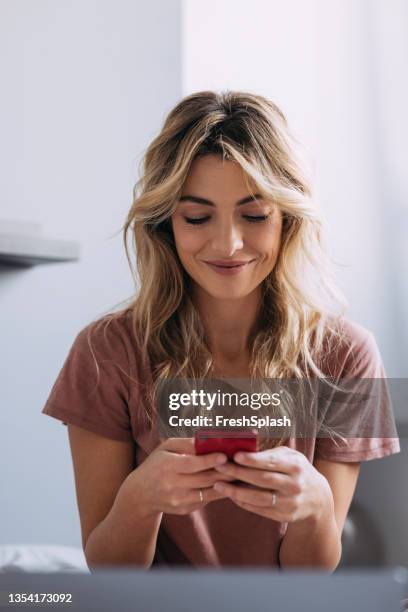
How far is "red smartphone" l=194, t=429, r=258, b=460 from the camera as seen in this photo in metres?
0.65

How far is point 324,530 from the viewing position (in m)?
0.79

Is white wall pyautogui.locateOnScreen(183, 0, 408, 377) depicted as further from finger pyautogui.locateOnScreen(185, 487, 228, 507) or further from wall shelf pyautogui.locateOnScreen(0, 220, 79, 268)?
finger pyautogui.locateOnScreen(185, 487, 228, 507)

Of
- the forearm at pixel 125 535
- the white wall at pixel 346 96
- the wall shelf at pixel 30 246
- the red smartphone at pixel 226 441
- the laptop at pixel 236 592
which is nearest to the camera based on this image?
the laptop at pixel 236 592

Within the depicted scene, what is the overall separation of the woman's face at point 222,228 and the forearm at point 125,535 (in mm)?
250

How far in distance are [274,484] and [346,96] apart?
1.05 m

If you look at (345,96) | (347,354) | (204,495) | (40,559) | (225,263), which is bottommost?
(40,559)

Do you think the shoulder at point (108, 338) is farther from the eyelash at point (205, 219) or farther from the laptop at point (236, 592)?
the laptop at point (236, 592)

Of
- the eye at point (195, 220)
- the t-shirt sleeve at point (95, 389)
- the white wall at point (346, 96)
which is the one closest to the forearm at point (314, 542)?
the t-shirt sleeve at point (95, 389)

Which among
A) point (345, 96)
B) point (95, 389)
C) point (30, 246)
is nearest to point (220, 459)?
point (95, 389)

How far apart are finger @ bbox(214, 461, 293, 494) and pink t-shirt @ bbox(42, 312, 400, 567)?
0.17 m

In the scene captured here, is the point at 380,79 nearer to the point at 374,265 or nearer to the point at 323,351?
the point at 374,265

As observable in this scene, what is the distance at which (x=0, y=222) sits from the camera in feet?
3.72

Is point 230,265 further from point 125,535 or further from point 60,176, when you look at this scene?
point 60,176

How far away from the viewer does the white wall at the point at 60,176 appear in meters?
1.30
